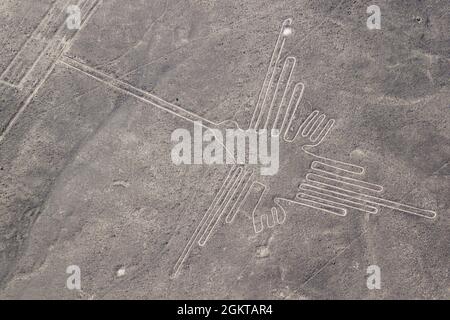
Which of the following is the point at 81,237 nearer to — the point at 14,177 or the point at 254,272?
the point at 14,177

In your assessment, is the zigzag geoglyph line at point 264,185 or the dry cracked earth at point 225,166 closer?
the dry cracked earth at point 225,166

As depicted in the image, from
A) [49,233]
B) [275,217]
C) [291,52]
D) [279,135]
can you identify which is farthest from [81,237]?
[291,52]

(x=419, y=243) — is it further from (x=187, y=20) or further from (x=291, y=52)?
(x=187, y=20)

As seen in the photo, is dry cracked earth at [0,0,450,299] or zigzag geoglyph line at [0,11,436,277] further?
zigzag geoglyph line at [0,11,436,277]
